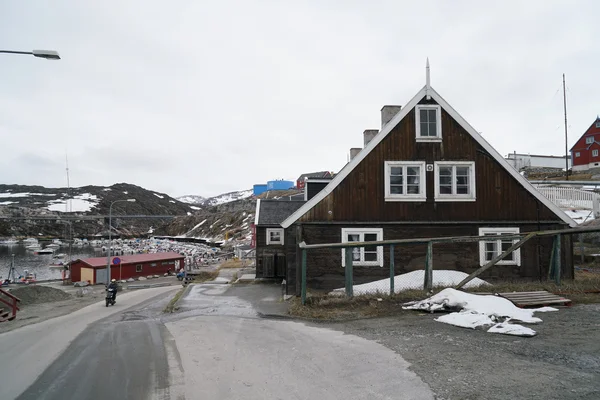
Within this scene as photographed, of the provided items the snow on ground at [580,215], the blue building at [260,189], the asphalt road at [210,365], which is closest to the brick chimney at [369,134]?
the asphalt road at [210,365]

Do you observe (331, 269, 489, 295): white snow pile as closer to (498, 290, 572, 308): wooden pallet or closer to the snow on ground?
(498, 290, 572, 308): wooden pallet

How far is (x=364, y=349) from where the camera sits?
779 centimetres

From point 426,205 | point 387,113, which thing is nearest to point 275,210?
point 387,113

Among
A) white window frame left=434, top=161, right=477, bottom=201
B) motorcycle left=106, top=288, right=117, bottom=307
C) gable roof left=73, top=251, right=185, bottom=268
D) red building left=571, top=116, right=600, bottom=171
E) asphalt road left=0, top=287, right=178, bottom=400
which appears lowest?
gable roof left=73, top=251, right=185, bottom=268

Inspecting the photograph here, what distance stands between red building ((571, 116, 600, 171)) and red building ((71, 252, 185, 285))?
221 feet

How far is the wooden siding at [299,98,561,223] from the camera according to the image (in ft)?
55.3

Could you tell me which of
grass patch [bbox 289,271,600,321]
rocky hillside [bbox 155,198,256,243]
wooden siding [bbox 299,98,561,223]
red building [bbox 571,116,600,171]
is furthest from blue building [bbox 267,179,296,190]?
grass patch [bbox 289,271,600,321]

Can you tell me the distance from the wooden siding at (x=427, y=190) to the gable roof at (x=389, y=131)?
0.17m

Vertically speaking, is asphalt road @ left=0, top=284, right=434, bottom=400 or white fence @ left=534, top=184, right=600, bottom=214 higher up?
white fence @ left=534, top=184, right=600, bottom=214

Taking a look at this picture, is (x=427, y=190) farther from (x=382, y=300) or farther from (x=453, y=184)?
(x=382, y=300)

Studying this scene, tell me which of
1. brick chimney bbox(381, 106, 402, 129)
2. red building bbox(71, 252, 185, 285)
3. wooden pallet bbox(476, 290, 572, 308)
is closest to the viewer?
wooden pallet bbox(476, 290, 572, 308)

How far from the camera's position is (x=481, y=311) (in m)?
9.61

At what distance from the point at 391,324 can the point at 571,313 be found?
4.47 meters

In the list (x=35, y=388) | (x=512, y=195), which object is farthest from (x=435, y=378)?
(x=512, y=195)
